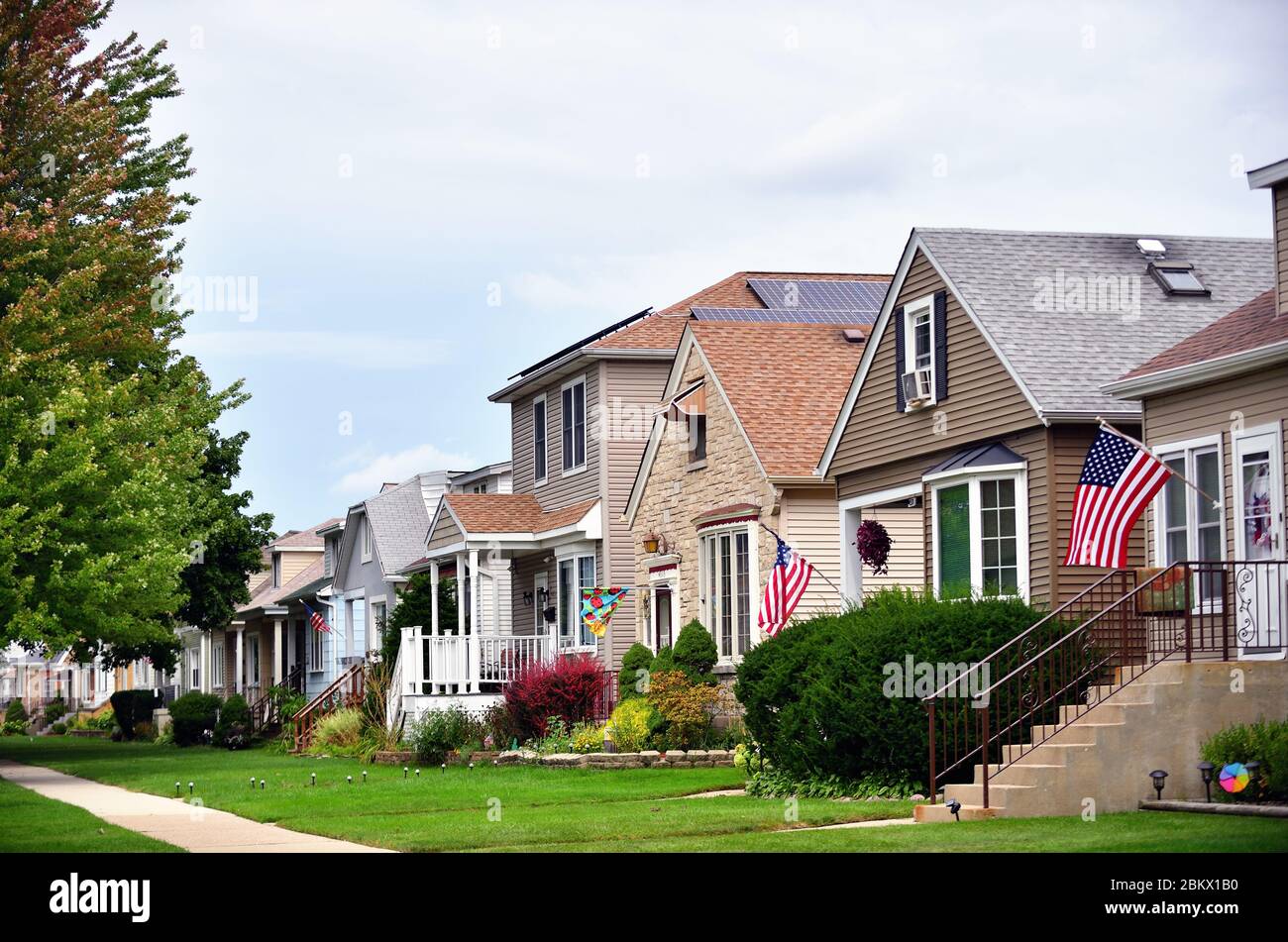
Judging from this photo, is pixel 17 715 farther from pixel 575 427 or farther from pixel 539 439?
pixel 575 427

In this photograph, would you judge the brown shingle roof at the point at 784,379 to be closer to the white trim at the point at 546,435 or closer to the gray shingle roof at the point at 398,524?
the white trim at the point at 546,435

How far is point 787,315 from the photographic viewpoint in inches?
1324

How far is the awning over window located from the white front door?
323 centimetres

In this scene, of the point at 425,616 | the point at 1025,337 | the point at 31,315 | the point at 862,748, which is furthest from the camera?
the point at 425,616

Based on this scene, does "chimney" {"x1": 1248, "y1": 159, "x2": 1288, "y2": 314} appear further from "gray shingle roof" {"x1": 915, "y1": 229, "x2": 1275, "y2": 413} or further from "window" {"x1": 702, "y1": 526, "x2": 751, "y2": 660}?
"window" {"x1": 702, "y1": 526, "x2": 751, "y2": 660}

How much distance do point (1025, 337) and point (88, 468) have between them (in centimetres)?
1496

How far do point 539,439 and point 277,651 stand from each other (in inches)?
814

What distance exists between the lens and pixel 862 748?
1909 centimetres

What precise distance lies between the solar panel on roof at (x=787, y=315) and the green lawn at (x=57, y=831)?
1587cm

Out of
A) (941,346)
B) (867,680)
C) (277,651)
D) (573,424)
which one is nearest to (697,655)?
(941,346)

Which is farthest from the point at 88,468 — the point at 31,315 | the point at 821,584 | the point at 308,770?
the point at 821,584

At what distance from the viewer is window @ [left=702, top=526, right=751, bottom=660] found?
26953 millimetres
